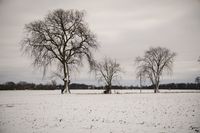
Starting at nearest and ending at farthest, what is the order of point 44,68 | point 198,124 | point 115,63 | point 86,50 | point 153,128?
point 153,128
point 198,124
point 44,68
point 86,50
point 115,63

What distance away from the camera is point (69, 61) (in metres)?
33.4

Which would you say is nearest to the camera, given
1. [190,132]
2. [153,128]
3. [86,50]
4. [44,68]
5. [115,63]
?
[190,132]

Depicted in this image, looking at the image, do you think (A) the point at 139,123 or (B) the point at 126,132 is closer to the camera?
(B) the point at 126,132

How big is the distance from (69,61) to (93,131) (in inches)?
1011

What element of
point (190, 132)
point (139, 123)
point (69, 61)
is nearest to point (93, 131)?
point (139, 123)

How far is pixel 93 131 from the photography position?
8.43 m

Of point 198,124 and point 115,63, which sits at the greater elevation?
point 115,63

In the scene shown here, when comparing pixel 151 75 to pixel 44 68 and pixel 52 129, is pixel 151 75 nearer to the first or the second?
pixel 44 68

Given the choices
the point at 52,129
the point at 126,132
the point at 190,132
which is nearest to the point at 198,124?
the point at 190,132

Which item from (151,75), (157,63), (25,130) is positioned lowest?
(25,130)

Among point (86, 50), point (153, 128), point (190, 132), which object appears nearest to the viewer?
point (190, 132)

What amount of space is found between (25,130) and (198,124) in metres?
7.91

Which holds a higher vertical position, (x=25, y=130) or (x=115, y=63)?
(x=115, y=63)

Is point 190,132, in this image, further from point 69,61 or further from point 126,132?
point 69,61
